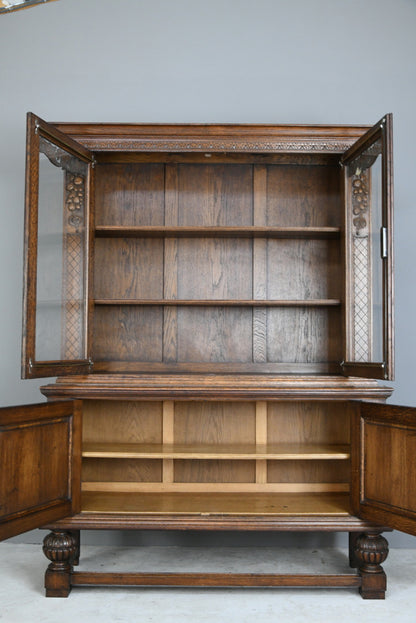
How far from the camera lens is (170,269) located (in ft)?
9.41

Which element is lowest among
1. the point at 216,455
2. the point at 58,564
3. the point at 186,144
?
the point at 58,564

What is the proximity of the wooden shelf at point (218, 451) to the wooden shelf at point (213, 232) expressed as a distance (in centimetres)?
99

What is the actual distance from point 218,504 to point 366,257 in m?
1.24

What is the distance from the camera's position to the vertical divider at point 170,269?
9.37ft

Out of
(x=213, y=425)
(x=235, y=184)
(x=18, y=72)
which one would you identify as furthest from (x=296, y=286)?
(x=18, y=72)

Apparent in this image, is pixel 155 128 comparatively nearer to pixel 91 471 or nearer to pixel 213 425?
pixel 213 425

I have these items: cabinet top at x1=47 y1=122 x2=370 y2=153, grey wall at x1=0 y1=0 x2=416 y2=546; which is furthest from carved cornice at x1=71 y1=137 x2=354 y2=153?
grey wall at x1=0 y1=0 x2=416 y2=546

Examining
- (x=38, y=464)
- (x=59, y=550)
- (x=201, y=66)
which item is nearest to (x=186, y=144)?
(x=201, y=66)

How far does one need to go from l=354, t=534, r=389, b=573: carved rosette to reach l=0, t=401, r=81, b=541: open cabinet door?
116cm

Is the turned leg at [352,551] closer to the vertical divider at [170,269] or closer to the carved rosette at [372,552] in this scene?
the carved rosette at [372,552]

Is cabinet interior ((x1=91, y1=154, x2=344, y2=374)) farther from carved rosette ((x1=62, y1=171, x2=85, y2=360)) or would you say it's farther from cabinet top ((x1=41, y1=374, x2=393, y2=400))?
cabinet top ((x1=41, y1=374, x2=393, y2=400))

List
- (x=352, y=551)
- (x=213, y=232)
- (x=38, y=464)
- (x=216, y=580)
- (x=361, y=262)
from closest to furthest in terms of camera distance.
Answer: (x=38, y=464), (x=216, y=580), (x=361, y=262), (x=352, y=551), (x=213, y=232)

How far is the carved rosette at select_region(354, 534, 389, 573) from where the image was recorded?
230cm

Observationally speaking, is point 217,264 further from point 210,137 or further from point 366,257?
point 366,257
